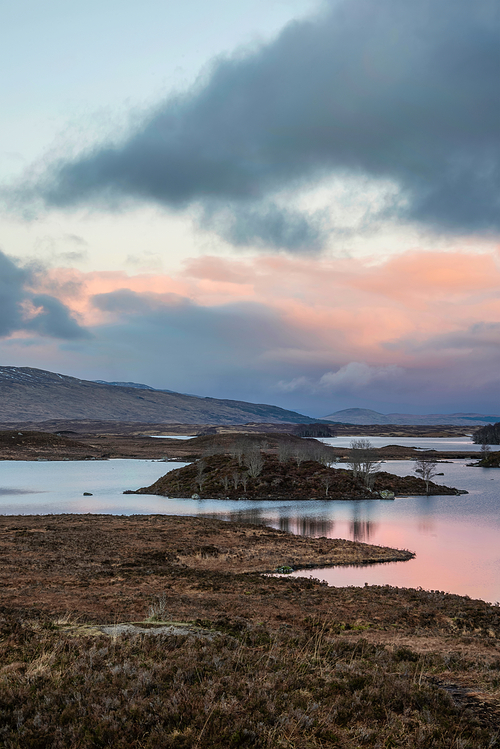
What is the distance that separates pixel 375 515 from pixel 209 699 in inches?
2284

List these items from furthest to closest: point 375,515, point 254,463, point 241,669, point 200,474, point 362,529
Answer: point 254,463
point 200,474
point 375,515
point 362,529
point 241,669

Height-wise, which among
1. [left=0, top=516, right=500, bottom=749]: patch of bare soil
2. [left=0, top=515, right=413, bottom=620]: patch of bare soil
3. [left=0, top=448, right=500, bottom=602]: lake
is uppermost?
[left=0, top=516, right=500, bottom=749]: patch of bare soil

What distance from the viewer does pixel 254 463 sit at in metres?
85.4

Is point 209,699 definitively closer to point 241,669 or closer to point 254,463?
point 241,669

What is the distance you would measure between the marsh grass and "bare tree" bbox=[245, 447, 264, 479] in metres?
73.1

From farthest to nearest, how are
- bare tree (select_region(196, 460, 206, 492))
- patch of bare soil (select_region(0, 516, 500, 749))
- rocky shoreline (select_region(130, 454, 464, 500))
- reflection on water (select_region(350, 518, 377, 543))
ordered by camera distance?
Result: bare tree (select_region(196, 460, 206, 492))
rocky shoreline (select_region(130, 454, 464, 500))
reflection on water (select_region(350, 518, 377, 543))
patch of bare soil (select_region(0, 516, 500, 749))

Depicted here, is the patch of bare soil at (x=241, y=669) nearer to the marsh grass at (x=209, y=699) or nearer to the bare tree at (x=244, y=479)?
the marsh grass at (x=209, y=699)

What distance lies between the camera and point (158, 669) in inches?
363

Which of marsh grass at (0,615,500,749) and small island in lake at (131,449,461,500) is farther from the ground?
marsh grass at (0,615,500,749)

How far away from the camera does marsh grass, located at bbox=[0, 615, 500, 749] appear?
7137mm

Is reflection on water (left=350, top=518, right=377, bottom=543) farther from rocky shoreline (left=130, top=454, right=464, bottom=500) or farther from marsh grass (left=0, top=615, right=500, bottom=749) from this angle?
marsh grass (left=0, top=615, right=500, bottom=749)

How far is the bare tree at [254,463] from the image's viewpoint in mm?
84312

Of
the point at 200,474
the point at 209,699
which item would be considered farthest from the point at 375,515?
the point at 209,699

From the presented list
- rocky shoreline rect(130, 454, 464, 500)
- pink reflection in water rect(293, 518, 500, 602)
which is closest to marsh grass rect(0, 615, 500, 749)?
pink reflection in water rect(293, 518, 500, 602)
